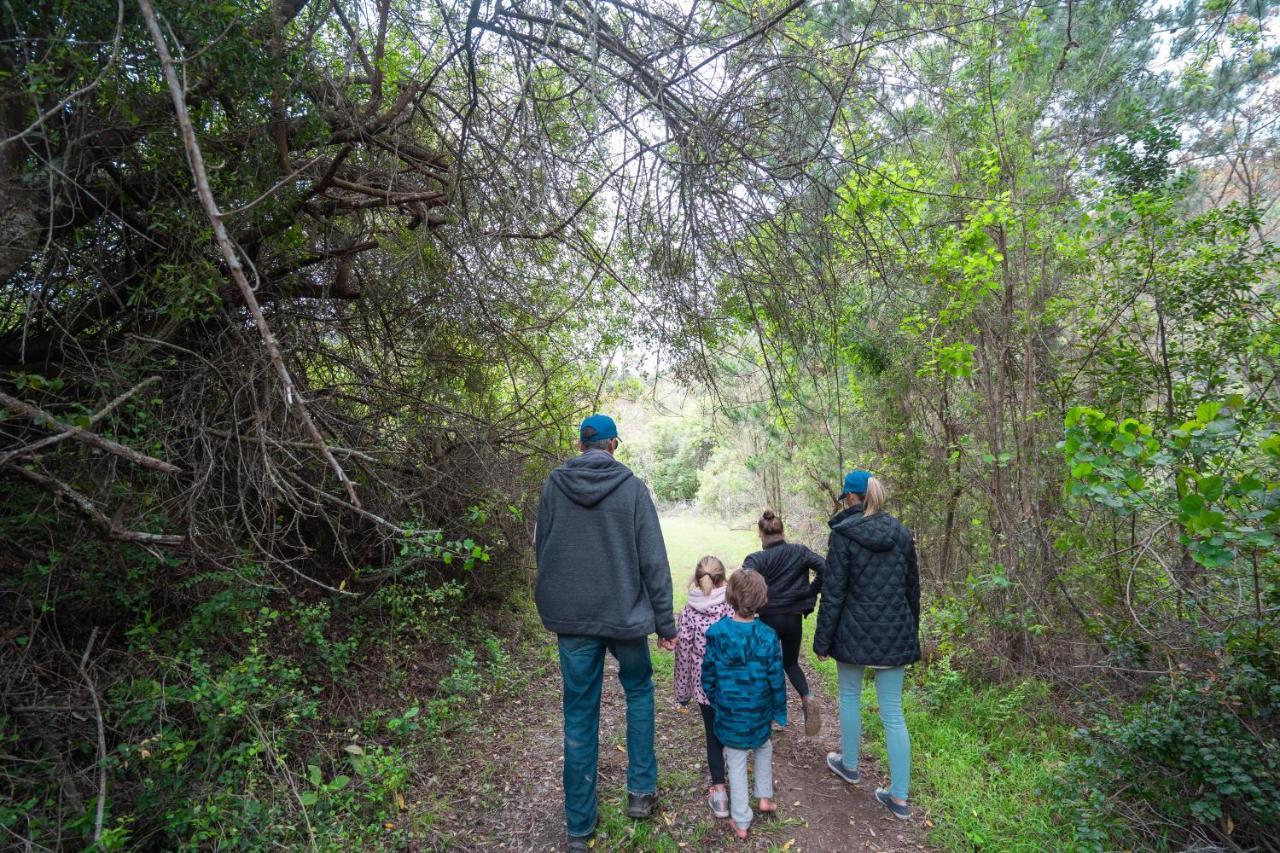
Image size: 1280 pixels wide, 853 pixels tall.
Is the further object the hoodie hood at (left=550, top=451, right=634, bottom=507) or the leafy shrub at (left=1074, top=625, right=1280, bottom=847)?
the hoodie hood at (left=550, top=451, right=634, bottom=507)

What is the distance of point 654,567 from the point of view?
3021mm

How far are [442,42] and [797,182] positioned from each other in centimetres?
224

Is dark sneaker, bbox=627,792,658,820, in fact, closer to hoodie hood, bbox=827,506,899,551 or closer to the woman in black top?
the woman in black top

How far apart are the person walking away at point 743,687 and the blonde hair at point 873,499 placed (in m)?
0.78

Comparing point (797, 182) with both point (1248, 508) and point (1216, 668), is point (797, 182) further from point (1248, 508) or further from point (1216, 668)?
point (1216, 668)

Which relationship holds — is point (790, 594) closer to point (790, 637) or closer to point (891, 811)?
point (790, 637)

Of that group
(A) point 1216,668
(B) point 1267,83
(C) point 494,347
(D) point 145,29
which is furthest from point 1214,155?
(D) point 145,29

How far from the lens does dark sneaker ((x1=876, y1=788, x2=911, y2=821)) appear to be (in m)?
3.25

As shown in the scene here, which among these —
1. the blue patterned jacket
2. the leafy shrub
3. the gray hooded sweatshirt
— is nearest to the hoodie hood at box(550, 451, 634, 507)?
the gray hooded sweatshirt

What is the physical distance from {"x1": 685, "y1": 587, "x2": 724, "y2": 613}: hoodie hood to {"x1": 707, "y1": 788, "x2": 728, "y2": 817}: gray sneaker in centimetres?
94

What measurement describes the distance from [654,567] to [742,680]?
2.33 feet

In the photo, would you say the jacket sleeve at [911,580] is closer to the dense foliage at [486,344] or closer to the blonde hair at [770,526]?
the dense foliage at [486,344]

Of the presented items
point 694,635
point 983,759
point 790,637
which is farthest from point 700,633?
point 983,759

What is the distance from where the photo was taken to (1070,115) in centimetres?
606
